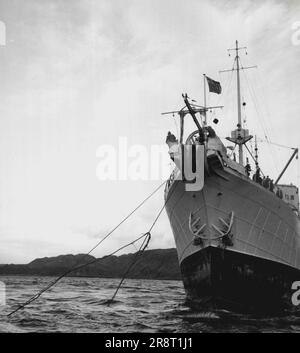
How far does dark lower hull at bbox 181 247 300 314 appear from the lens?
16.5 meters

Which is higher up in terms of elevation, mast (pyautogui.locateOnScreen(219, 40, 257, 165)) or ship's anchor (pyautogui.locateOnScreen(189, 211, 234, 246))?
mast (pyautogui.locateOnScreen(219, 40, 257, 165))

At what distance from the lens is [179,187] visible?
18062 millimetres

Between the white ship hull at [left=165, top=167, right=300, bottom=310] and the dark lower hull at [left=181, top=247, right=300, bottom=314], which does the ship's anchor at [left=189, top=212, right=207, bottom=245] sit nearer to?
the white ship hull at [left=165, top=167, right=300, bottom=310]

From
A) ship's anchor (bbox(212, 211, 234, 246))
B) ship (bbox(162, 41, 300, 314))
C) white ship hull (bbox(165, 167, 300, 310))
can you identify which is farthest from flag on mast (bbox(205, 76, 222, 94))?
ship's anchor (bbox(212, 211, 234, 246))

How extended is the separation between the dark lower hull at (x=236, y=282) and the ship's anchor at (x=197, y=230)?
1.57 ft

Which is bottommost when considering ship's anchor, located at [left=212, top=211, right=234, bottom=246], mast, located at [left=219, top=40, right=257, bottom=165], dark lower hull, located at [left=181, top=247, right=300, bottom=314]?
dark lower hull, located at [left=181, top=247, right=300, bottom=314]

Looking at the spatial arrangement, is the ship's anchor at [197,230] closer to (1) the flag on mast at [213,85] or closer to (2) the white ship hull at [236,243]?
(2) the white ship hull at [236,243]

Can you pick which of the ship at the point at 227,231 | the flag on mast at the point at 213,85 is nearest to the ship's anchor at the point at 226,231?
the ship at the point at 227,231

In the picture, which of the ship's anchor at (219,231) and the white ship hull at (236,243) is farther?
the white ship hull at (236,243)

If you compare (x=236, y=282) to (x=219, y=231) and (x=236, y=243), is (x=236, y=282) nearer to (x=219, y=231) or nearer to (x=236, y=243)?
(x=236, y=243)

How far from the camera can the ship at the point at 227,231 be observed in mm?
16531

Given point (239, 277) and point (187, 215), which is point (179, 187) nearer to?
point (187, 215)

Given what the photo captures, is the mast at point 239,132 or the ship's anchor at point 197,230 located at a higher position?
the mast at point 239,132
